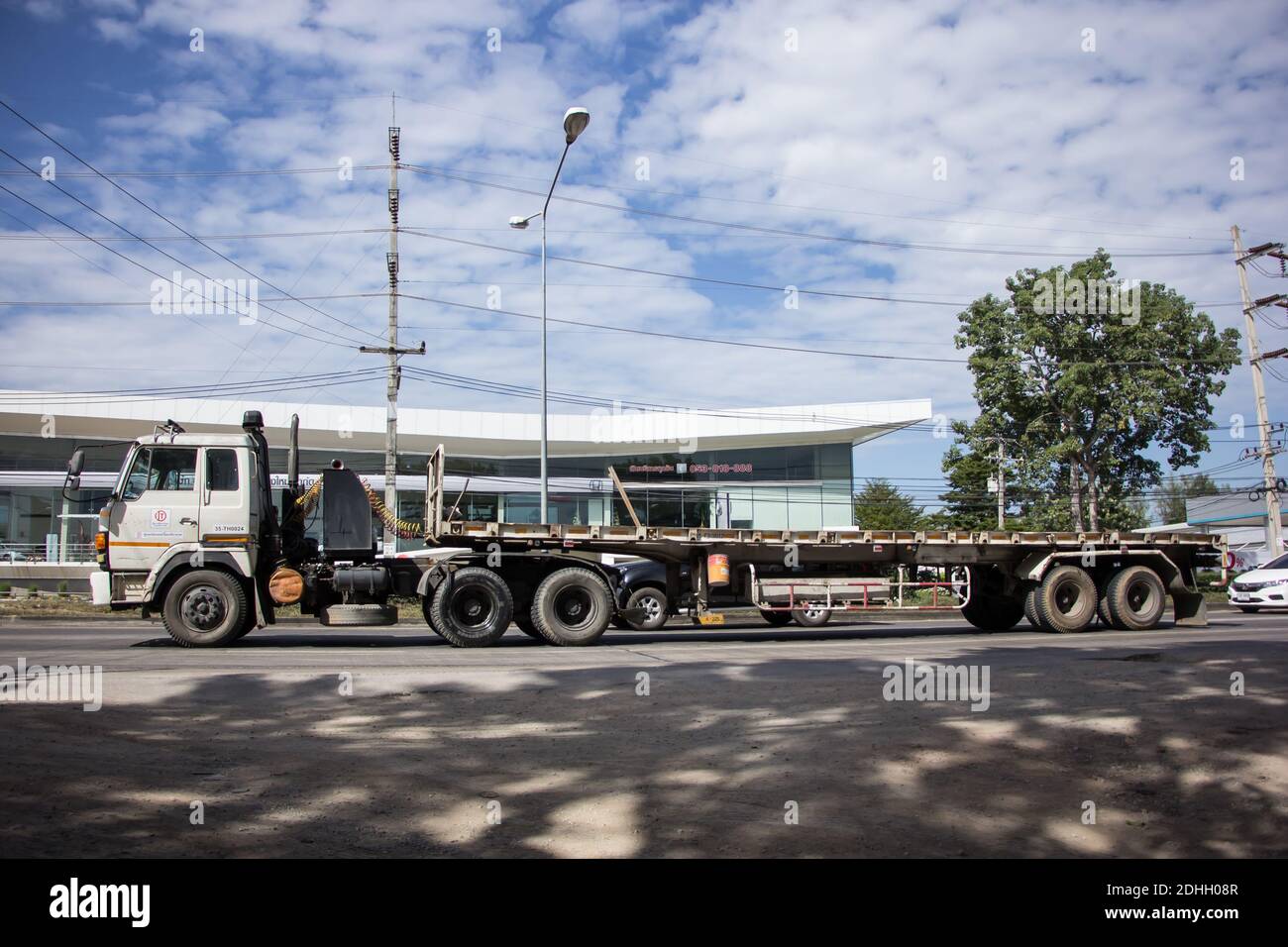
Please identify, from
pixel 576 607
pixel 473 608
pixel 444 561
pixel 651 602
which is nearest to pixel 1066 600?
pixel 651 602

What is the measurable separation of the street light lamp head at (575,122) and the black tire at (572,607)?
859cm

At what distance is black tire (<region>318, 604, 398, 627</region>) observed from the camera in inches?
512

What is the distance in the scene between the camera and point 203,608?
40.5 feet

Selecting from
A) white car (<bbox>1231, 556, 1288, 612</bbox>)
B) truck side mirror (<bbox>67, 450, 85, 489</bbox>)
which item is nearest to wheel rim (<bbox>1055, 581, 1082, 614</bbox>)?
white car (<bbox>1231, 556, 1288, 612</bbox>)

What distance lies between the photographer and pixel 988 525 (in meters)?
44.9

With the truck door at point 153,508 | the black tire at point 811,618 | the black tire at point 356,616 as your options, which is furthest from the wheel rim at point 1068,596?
the truck door at point 153,508

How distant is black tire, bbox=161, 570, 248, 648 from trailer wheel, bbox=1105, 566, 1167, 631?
1463 cm

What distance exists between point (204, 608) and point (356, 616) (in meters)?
1.93

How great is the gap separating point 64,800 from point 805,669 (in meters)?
7.05

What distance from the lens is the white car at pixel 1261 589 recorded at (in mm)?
21719

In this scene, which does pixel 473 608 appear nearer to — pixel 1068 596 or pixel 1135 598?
pixel 1068 596
